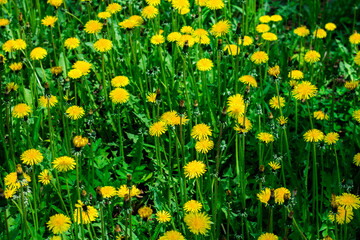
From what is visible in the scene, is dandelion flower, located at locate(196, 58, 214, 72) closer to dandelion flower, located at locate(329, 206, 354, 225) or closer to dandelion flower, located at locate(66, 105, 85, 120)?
dandelion flower, located at locate(66, 105, 85, 120)

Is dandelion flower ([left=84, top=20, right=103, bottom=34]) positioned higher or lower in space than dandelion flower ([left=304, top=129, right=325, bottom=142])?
higher

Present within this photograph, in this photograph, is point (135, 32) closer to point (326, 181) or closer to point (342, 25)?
point (326, 181)

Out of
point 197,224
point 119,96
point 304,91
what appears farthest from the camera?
point 119,96

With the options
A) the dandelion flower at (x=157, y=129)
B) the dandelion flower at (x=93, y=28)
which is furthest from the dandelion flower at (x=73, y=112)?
the dandelion flower at (x=93, y=28)

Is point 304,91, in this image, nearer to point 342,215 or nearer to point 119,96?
point 342,215

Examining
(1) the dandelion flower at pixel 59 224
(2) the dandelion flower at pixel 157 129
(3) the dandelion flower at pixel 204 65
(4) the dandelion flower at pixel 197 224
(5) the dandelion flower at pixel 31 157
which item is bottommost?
(1) the dandelion flower at pixel 59 224

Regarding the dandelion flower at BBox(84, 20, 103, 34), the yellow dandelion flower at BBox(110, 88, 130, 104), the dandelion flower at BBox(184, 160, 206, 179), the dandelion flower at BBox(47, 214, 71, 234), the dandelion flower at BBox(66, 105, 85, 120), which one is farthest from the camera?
the dandelion flower at BBox(84, 20, 103, 34)

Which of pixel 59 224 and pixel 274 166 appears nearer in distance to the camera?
pixel 59 224

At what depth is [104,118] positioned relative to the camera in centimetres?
294

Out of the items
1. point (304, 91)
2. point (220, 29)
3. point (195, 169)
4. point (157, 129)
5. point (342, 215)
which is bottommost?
point (342, 215)

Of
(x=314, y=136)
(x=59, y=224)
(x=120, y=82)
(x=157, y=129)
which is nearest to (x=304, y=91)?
(x=314, y=136)

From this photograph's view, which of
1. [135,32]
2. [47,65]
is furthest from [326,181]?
[47,65]

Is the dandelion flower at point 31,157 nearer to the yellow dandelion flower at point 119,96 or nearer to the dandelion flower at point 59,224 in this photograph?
the dandelion flower at point 59,224

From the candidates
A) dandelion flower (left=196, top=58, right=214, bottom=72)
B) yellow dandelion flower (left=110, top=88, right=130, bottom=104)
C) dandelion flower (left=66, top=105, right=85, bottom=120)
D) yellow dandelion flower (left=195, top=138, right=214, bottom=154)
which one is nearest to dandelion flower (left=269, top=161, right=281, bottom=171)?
yellow dandelion flower (left=195, top=138, right=214, bottom=154)
